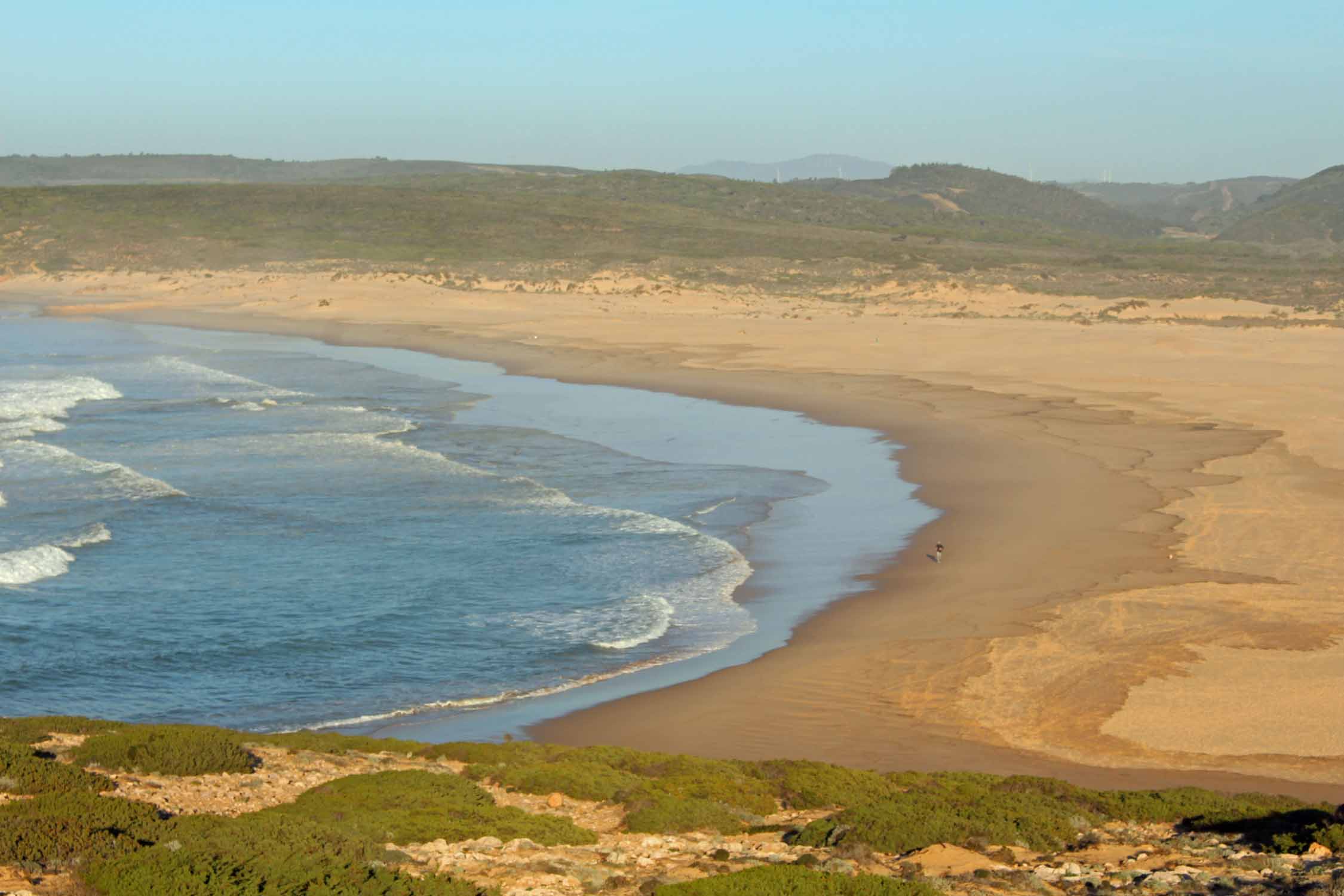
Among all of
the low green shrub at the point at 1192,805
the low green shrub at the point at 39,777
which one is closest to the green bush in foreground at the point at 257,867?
the low green shrub at the point at 39,777

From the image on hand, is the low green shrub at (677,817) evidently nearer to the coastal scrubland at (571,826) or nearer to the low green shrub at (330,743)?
the coastal scrubland at (571,826)

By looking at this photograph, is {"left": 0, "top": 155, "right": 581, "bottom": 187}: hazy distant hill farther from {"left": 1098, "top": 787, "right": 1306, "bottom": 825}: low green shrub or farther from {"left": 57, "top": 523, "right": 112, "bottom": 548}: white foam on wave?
{"left": 1098, "top": 787, "right": 1306, "bottom": 825}: low green shrub

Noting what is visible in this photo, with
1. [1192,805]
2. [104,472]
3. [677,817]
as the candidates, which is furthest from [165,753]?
[104,472]

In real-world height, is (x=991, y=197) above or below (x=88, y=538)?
above

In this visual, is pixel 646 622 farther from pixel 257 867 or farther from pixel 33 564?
pixel 257 867

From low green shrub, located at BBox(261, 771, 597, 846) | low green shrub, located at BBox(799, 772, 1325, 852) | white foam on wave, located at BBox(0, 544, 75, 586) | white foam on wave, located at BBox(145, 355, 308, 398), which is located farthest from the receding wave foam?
white foam on wave, located at BBox(145, 355, 308, 398)

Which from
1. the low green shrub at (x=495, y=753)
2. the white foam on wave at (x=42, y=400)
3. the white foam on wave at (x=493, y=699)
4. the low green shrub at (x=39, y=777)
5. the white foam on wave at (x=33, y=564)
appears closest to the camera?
the low green shrub at (x=39, y=777)

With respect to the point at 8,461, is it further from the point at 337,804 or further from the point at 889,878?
the point at 889,878
